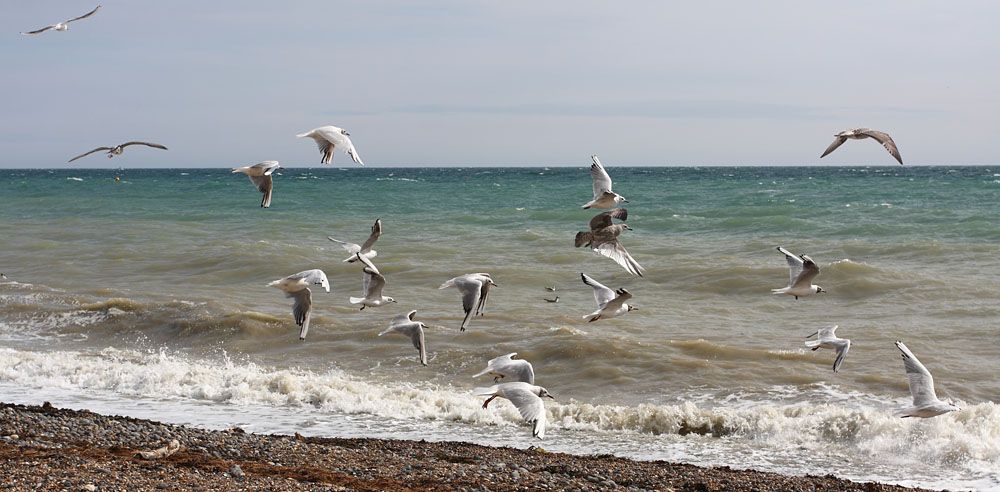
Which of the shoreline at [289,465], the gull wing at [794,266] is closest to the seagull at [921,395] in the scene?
the shoreline at [289,465]

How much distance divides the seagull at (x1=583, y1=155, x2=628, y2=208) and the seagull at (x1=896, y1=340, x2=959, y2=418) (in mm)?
2871

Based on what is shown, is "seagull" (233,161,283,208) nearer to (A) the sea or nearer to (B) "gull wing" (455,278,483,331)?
(B) "gull wing" (455,278,483,331)

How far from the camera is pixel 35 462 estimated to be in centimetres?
785

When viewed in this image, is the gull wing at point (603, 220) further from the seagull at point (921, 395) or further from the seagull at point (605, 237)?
the seagull at point (921, 395)

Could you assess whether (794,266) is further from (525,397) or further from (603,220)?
(525,397)

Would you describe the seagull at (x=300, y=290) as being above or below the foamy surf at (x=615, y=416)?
above

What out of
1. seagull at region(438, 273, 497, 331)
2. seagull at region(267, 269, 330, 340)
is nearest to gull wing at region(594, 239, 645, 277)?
seagull at region(438, 273, 497, 331)

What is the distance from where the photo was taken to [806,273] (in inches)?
388

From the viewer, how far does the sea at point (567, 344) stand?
10.8 metres

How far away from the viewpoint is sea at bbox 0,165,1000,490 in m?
10.8

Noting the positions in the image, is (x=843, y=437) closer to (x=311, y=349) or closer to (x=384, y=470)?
(x=384, y=470)

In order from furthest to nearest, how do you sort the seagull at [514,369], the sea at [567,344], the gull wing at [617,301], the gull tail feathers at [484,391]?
the sea at [567,344] → the gull wing at [617,301] → the seagull at [514,369] → the gull tail feathers at [484,391]

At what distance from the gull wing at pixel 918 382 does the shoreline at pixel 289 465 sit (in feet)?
2.84

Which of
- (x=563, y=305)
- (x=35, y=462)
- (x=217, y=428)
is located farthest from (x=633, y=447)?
(x=563, y=305)
